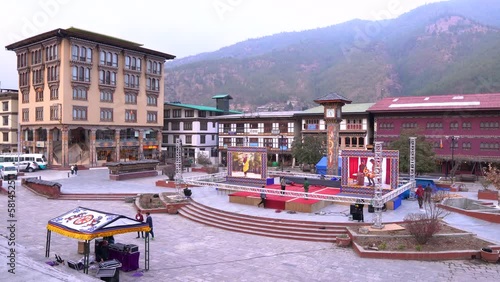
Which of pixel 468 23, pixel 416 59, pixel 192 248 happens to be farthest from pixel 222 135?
pixel 468 23

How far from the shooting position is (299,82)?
156m

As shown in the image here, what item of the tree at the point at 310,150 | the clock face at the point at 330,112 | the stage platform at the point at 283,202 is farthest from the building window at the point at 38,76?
the stage platform at the point at 283,202

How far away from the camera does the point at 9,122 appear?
6650 cm

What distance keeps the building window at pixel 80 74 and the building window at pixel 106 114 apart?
5.23 metres

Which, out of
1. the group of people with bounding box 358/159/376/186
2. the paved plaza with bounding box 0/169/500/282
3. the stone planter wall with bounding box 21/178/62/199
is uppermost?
the group of people with bounding box 358/159/376/186

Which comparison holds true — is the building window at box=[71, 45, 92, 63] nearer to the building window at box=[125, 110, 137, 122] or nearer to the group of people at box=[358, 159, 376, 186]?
the building window at box=[125, 110, 137, 122]

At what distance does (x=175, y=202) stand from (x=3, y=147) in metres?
55.3

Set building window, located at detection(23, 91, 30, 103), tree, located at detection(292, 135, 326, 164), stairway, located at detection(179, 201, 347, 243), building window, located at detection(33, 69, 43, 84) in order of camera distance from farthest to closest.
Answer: building window, located at detection(23, 91, 30, 103) → building window, located at detection(33, 69, 43, 84) → tree, located at detection(292, 135, 326, 164) → stairway, located at detection(179, 201, 347, 243)

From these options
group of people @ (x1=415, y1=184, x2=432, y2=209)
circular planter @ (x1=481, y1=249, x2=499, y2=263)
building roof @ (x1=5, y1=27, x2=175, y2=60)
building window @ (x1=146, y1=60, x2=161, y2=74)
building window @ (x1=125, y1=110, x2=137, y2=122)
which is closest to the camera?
circular planter @ (x1=481, y1=249, x2=499, y2=263)

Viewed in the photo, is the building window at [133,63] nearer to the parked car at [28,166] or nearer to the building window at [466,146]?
the parked car at [28,166]

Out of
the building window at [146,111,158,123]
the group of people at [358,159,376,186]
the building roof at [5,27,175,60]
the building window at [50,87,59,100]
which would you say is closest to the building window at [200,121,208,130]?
the building window at [146,111,158,123]

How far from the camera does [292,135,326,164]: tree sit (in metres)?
51.7

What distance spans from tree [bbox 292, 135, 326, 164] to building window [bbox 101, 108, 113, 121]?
29206 mm

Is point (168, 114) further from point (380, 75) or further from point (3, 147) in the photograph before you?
point (380, 75)
